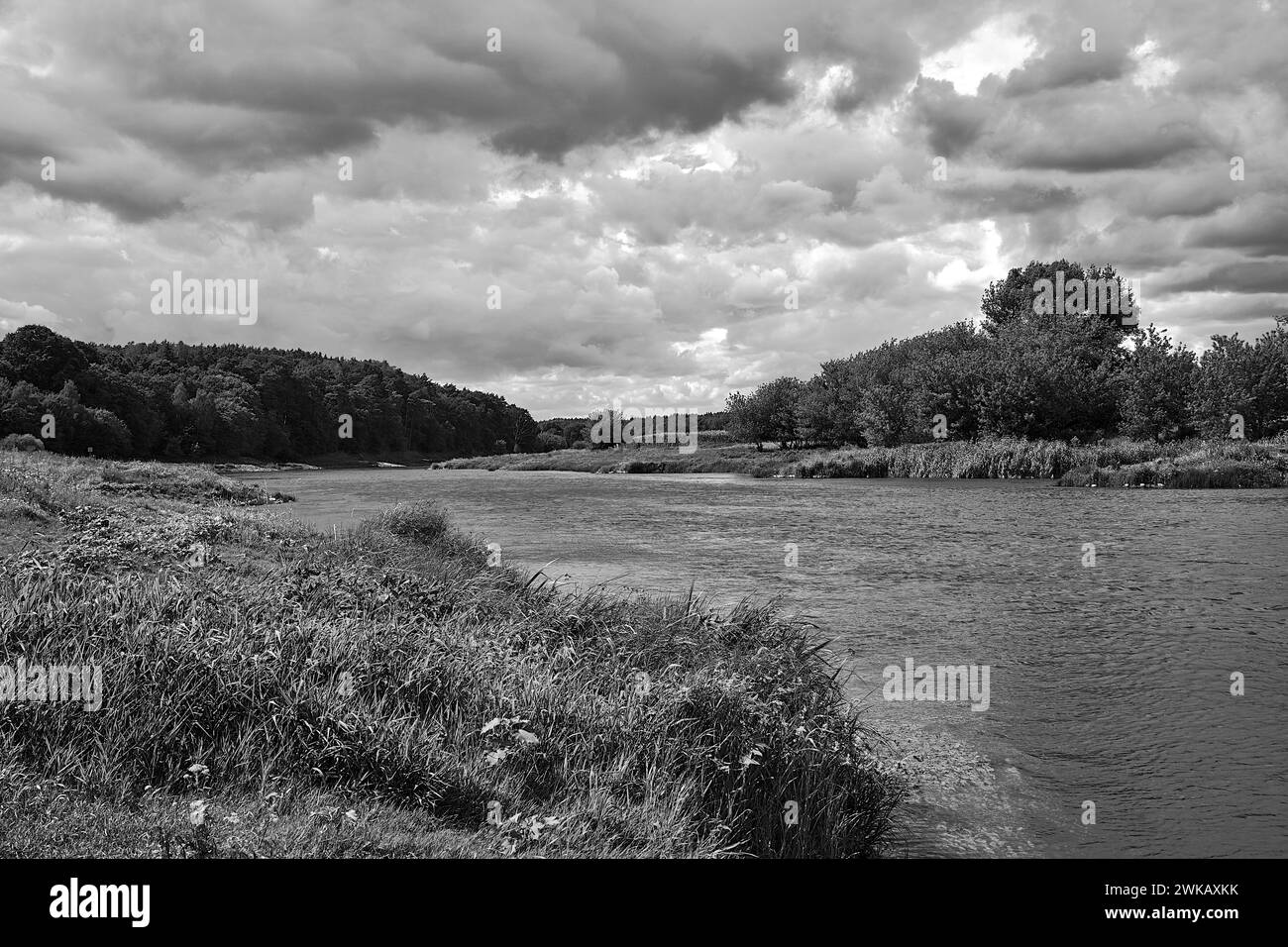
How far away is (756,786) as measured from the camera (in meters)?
7.43

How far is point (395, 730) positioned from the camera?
21.8 ft

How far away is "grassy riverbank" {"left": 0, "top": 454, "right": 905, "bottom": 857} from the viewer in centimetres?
555

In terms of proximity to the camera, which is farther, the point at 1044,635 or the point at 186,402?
the point at 186,402

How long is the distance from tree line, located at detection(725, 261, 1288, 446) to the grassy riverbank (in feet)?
223

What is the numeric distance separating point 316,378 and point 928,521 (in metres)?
176

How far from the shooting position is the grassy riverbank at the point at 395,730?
5547mm

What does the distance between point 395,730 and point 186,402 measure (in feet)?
439
